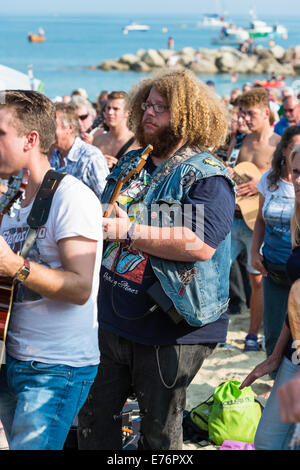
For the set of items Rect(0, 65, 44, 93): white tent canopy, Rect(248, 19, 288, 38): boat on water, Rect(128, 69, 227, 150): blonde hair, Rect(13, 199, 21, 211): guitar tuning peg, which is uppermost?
Rect(248, 19, 288, 38): boat on water

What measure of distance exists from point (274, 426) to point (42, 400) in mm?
1051

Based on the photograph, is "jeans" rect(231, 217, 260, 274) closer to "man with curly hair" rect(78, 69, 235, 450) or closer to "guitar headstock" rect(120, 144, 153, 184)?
"man with curly hair" rect(78, 69, 235, 450)

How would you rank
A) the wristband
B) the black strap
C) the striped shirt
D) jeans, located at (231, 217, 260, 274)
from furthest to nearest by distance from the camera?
the black strap < jeans, located at (231, 217, 260, 274) < the striped shirt < the wristband

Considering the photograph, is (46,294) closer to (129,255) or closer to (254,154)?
(129,255)

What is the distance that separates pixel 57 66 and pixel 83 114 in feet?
194

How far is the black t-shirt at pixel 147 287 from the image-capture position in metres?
2.58

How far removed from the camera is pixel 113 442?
288 centimetres

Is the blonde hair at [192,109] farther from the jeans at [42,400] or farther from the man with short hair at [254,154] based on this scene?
the man with short hair at [254,154]

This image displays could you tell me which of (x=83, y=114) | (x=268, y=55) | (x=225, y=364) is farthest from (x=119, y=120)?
(x=268, y=55)

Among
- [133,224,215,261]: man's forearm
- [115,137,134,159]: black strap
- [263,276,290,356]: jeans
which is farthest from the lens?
[115,137,134,159]: black strap

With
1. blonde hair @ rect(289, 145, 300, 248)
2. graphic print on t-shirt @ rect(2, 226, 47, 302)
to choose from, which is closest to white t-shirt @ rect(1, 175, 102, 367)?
graphic print on t-shirt @ rect(2, 226, 47, 302)

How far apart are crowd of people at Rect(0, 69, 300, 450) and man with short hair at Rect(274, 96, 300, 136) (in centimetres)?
557

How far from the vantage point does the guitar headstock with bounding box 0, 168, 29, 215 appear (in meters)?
2.24
